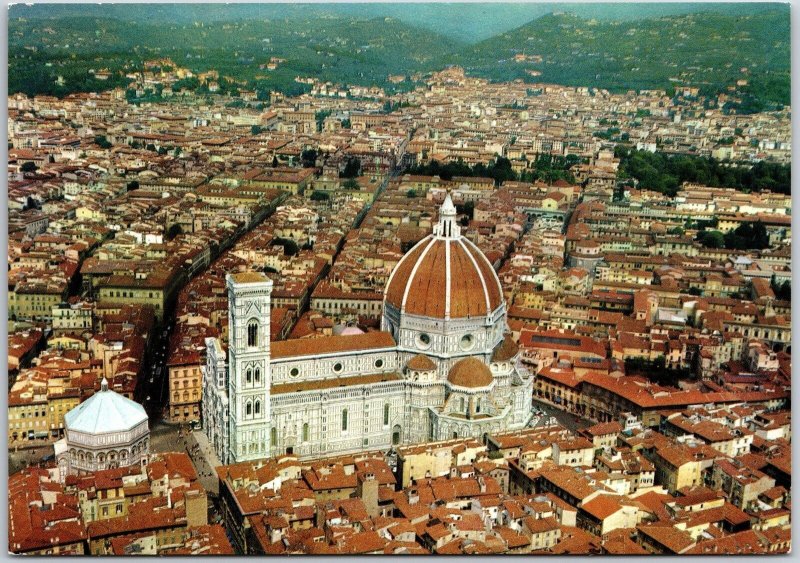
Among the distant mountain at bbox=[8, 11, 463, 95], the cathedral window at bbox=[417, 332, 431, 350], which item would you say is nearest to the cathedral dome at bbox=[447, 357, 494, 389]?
→ the cathedral window at bbox=[417, 332, 431, 350]

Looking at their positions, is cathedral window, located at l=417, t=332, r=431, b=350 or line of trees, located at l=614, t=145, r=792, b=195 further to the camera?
line of trees, located at l=614, t=145, r=792, b=195

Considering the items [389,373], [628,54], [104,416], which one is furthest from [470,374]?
[628,54]

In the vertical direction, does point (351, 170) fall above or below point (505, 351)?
above

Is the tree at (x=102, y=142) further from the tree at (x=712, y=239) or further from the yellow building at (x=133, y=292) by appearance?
the tree at (x=712, y=239)

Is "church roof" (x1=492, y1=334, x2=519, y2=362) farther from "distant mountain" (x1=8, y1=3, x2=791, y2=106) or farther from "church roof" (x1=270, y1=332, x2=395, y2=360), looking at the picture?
"distant mountain" (x1=8, y1=3, x2=791, y2=106)

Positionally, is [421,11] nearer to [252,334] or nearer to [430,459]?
[252,334]
